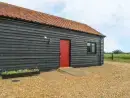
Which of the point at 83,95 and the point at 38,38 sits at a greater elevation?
the point at 38,38

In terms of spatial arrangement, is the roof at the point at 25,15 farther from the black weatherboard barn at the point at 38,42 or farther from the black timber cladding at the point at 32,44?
the black timber cladding at the point at 32,44

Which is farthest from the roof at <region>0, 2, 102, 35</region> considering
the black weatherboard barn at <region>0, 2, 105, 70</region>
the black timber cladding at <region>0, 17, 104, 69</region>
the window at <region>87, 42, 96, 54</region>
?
the window at <region>87, 42, 96, 54</region>

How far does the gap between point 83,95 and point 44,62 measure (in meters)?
7.96

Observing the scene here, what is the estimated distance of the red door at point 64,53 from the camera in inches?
749

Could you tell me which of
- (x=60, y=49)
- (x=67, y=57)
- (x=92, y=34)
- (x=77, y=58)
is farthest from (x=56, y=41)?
(x=92, y=34)

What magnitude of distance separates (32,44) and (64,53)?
3.92 m

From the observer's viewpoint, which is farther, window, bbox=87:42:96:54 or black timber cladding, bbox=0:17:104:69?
window, bbox=87:42:96:54

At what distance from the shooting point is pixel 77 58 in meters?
21.0

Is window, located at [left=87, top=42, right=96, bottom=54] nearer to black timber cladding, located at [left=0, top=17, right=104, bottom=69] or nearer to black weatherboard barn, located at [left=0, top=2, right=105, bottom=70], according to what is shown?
black weatherboard barn, located at [left=0, top=2, right=105, bottom=70]

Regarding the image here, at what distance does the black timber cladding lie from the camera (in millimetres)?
14547

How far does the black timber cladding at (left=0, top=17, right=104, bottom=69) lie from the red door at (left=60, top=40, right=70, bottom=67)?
42 centimetres

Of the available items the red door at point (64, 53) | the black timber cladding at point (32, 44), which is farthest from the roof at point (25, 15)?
the red door at point (64, 53)

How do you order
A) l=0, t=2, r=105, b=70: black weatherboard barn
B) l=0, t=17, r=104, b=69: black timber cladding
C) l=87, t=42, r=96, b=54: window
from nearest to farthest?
l=0, t=17, r=104, b=69: black timber cladding
l=0, t=2, r=105, b=70: black weatherboard barn
l=87, t=42, r=96, b=54: window

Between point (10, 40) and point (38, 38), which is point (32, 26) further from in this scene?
point (10, 40)
